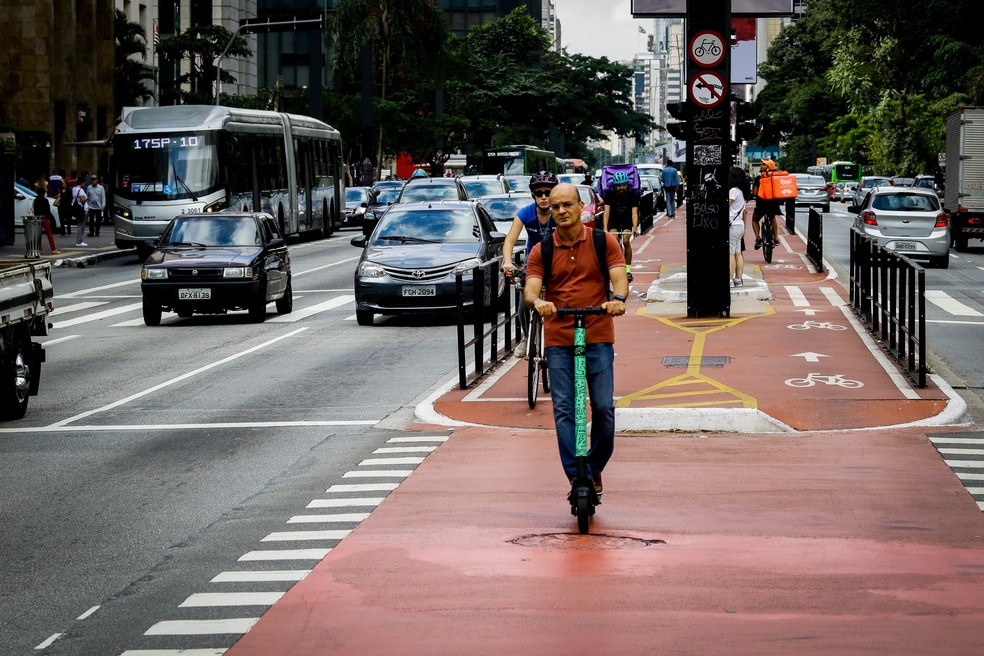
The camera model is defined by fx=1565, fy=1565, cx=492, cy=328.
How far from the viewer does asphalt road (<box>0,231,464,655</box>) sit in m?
7.72

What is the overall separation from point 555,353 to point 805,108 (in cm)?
10753

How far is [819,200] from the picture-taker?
2800 inches

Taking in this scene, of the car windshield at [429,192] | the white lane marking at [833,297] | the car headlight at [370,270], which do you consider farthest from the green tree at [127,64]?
the car headlight at [370,270]

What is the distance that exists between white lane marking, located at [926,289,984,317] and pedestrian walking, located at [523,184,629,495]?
1579cm

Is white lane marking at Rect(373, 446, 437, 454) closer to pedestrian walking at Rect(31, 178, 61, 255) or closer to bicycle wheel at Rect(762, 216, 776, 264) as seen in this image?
bicycle wheel at Rect(762, 216, 776, 264)

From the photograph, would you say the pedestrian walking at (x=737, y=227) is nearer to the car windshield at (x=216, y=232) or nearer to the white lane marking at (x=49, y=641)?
the car windshield at (x=216, y=232)

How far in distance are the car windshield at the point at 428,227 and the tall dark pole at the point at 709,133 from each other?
3587 mm

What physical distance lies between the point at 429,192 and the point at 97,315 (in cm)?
1397

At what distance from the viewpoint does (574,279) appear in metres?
9.01

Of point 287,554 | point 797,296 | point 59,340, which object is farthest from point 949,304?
point 287,554

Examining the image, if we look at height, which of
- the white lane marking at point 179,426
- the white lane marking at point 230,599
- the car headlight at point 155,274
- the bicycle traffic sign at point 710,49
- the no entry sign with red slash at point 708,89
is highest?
the bicycle traffic sign at point 710,49

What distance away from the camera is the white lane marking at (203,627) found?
22.4 ft

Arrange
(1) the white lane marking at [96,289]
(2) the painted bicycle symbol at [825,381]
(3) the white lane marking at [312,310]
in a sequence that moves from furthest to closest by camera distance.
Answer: (1) the white lane marking at [96,289] → (3) the white lane marking at [312,310] → (2) the painted bicycle symbol at [825,381]

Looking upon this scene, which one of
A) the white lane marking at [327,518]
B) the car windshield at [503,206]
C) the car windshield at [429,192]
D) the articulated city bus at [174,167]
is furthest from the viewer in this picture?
the articulated city bus at [174,167]
